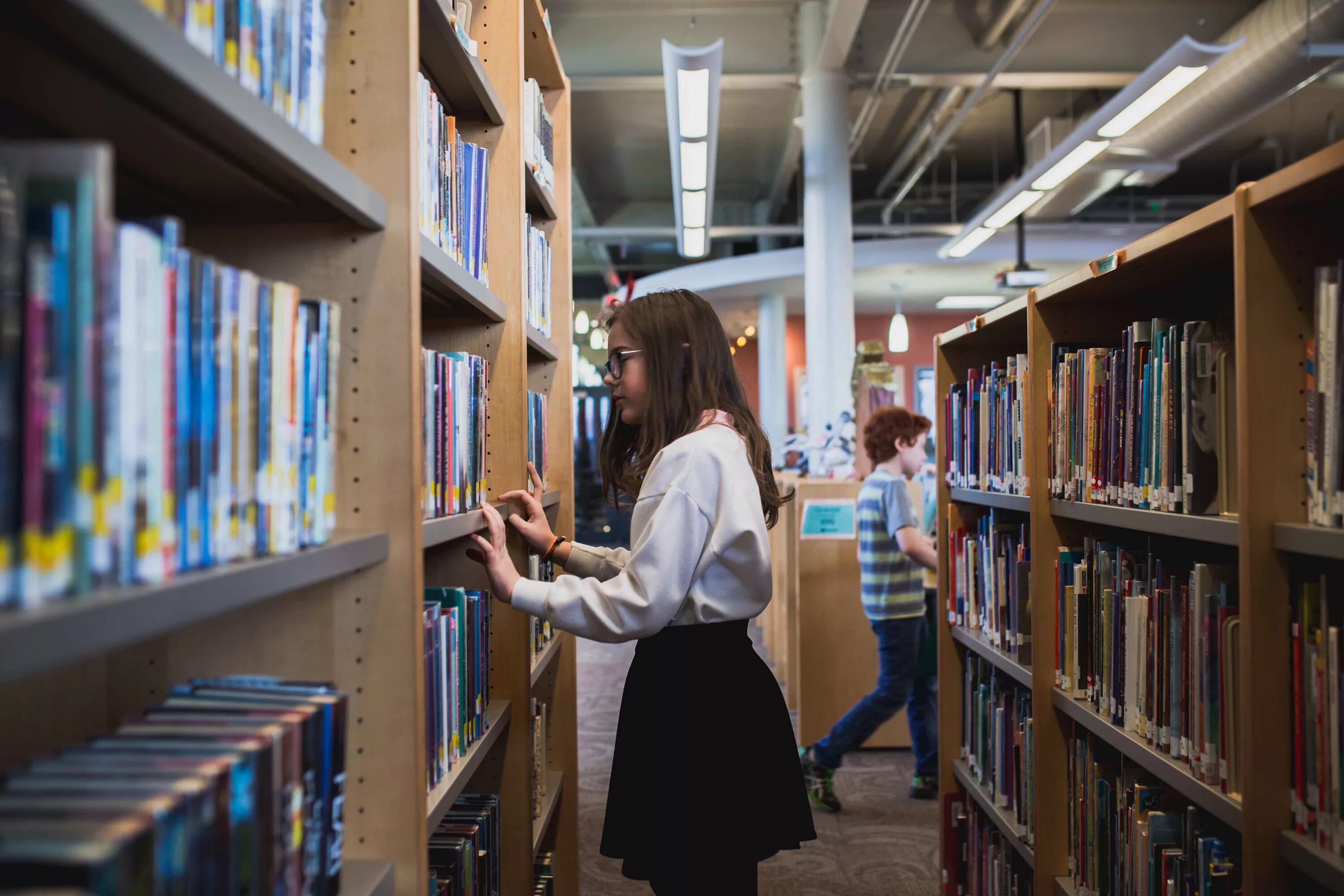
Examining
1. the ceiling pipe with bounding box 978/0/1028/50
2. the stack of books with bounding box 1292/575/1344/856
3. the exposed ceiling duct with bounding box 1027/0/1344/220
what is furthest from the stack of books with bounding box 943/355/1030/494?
the ceiling pipe with bounding box 978/0/1028/50

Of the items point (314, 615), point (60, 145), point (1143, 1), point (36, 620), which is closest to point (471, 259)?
point (314, 615)

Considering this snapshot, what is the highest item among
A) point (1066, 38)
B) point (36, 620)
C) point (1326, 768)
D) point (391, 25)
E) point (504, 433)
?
point (1066, 38)

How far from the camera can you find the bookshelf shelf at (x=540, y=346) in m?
2.21

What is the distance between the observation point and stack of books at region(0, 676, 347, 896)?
1.98ft

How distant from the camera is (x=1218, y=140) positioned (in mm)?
8914

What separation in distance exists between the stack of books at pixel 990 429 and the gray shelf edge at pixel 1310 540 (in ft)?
2.80

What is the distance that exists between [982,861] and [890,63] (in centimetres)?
513

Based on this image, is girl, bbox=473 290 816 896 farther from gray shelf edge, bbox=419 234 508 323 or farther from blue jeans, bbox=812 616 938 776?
blue jeans, bbox=812 616 938 776

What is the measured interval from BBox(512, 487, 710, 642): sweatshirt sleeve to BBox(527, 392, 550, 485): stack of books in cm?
48

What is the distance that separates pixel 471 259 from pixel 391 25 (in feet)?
2.04

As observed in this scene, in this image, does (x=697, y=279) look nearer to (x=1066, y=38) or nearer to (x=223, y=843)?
(x=1066, y=38)

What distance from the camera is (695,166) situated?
5402mm

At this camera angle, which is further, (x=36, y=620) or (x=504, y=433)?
(x=504, y=433)

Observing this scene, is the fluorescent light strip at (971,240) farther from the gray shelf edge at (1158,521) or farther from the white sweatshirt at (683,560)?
the white sweatshirt at (683,560)
